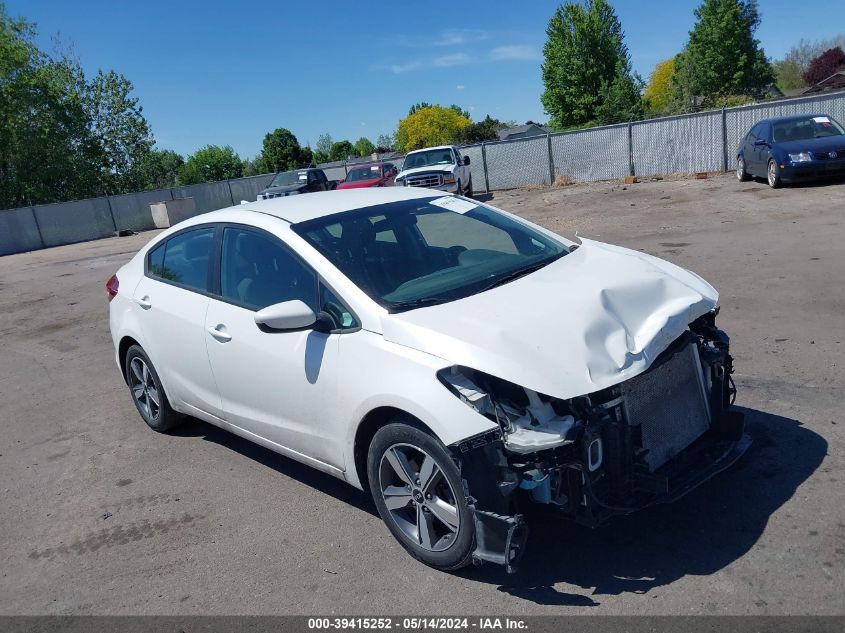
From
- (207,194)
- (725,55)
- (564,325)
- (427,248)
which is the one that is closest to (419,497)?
(564,325)

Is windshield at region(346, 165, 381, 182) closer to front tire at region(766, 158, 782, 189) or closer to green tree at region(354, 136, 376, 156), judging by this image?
front tire at region(766, 158, 782, 189)

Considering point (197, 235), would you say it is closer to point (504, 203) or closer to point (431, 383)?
point (431, 383)

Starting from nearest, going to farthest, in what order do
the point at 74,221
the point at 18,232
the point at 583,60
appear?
the point at 18,232 → the point at 74,221 → the point at 583,60

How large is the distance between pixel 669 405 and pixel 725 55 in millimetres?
56505

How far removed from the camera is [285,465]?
4871mm

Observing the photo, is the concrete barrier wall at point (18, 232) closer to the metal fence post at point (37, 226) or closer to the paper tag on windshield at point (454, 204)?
the metal fence post at point (37, 226)

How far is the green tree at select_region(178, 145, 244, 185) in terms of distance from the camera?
8712cm

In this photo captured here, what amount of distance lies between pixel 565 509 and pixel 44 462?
13.7ft

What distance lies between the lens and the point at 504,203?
24.1m

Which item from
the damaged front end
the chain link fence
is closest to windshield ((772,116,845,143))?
the chain link fence

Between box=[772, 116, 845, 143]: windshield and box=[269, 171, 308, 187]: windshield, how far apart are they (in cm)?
1648

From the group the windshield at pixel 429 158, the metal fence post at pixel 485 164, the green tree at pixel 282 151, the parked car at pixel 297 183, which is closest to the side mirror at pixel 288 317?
the windshield at pixel 429 158

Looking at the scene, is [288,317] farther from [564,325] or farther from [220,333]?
[564,325]

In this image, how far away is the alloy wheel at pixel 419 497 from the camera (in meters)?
3.28
